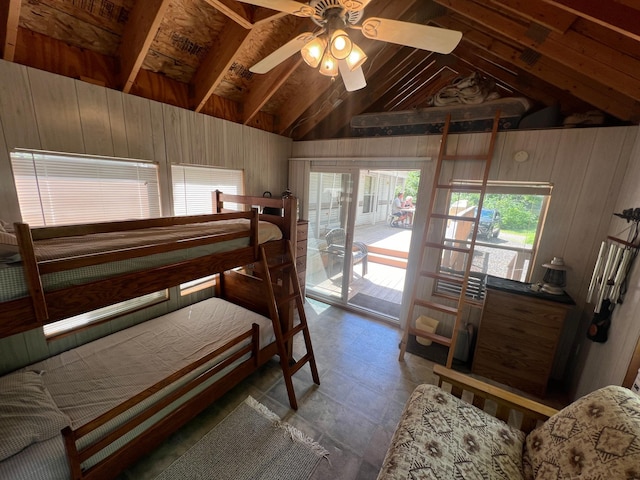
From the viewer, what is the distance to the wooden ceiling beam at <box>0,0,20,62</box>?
1.37 m

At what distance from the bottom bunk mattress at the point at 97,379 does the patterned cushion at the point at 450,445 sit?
4.47ft

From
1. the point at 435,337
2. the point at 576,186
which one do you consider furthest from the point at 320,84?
the point at 435,337

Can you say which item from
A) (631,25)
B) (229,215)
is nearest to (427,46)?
(631,25)

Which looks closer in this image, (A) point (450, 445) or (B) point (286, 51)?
(A) point (450, 445)

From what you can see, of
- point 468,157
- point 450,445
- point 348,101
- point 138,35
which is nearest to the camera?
point 450,445

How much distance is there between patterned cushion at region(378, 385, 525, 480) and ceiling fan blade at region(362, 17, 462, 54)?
1.91 metres

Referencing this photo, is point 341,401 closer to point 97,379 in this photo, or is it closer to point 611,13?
point 97,379

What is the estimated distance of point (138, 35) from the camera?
1.80 metres

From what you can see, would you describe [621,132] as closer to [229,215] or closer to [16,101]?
[229,215]

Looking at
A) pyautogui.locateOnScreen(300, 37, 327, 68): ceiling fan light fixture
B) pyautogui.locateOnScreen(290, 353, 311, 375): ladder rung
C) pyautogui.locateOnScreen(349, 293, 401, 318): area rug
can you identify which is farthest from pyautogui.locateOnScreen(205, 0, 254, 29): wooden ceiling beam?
pyautogui.locateOnScreen(349, 293, 401, 318): area rug

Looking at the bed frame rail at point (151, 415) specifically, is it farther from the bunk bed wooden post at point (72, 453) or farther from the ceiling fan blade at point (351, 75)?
the ceiling fan blade at point (351, 75)

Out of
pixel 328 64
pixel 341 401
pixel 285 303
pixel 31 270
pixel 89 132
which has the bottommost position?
pixel 341 401

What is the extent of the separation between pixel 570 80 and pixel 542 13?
0.92 m

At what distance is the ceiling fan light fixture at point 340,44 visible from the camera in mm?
1149
